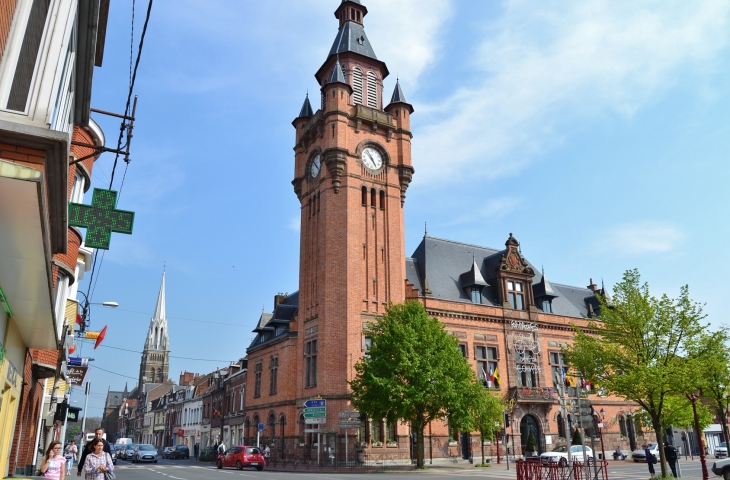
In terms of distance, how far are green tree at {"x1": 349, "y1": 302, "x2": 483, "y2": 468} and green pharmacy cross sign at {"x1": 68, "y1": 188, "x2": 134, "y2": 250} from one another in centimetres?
2315

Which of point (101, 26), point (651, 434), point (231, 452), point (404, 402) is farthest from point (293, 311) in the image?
point (101, 26)

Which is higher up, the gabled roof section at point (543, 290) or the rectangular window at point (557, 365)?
the gabled roof section at point (543, 290)

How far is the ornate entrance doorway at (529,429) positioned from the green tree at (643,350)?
20.9 m

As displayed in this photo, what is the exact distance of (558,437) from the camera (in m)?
46.1

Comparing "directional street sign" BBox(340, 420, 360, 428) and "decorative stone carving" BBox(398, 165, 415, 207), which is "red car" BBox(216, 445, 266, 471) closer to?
"directional street sign" BBox(340, 420, 360, 428)

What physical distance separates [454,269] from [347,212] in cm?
1250

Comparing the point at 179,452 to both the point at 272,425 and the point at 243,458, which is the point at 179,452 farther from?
the point at 243,458

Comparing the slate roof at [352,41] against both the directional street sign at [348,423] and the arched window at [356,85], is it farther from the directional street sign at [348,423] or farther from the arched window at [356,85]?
the directional street sign at [348,423]

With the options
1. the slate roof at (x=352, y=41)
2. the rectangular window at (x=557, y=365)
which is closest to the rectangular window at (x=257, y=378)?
the rectangular window at (x=557, y=365)

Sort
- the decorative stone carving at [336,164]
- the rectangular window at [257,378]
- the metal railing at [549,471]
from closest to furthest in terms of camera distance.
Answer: the metal railing at [549,471] < the decorative stone carving at [336,164] < the rectangular window at [257,378]

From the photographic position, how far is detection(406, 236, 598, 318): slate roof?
47006 mm

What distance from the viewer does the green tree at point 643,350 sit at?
890 inches

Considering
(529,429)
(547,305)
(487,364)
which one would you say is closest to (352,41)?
(547,305)

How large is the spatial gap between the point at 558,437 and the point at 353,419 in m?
20.9
